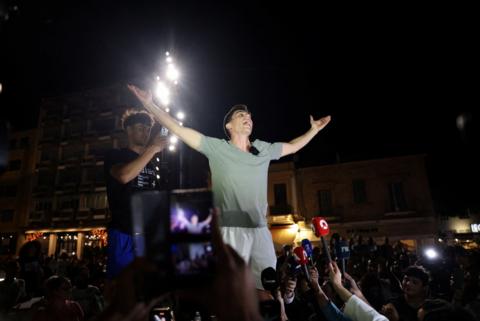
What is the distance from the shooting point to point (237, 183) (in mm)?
2648

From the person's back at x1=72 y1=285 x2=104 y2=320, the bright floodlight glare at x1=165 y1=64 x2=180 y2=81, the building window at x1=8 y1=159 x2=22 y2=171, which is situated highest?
the building window at x1=8 y1=159 x2=22 y2=171

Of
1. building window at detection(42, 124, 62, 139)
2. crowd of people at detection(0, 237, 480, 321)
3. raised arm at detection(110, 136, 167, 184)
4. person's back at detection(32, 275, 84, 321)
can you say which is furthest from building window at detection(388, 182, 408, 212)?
building window at detection(42, 124, 62, 139)

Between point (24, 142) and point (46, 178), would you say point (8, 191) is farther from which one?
point (24, 142)

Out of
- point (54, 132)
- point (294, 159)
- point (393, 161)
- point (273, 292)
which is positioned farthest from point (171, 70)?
point (54, 132)

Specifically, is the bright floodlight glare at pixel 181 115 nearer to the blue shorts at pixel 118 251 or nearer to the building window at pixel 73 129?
the blue shorts at pixel 118 251

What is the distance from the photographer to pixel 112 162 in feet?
8.98

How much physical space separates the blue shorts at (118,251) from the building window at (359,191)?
87.5 ft

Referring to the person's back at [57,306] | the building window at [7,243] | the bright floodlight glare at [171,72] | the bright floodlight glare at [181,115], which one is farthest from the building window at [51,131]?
the person's back at [57,306]

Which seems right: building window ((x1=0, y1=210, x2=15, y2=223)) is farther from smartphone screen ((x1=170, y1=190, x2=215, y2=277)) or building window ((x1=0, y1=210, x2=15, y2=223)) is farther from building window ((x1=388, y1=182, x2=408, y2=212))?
smartphone screen ((x1=170, y1=190, x2=215, y2=277))

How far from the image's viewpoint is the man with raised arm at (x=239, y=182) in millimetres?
2480

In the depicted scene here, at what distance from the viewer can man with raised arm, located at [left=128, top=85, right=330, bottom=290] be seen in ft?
8.14

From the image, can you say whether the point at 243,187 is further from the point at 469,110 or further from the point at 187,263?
the point at 187,263

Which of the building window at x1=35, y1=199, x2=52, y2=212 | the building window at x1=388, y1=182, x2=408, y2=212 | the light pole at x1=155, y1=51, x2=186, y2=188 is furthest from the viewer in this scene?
the building window at x1=35, y1=199, x2=52, y2=212

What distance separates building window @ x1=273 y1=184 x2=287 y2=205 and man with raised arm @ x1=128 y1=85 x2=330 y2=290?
25810 mm
